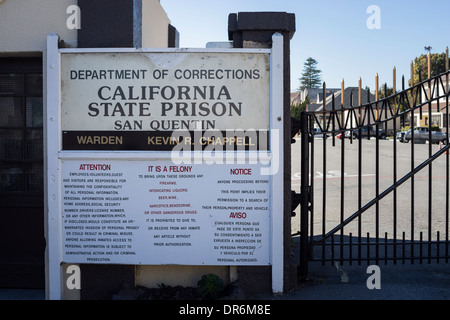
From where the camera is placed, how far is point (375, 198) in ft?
14.3

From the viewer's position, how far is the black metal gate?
4.25m

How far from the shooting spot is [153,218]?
3990 millimetres

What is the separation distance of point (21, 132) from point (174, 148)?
1.82 meters

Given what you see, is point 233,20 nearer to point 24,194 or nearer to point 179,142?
point 179,142

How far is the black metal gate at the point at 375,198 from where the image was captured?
4.25 meters

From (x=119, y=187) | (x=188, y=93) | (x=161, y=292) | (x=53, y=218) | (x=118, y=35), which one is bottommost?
(x=161, y=292)

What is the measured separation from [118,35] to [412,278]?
3977mm

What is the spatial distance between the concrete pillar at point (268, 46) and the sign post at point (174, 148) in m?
0.11

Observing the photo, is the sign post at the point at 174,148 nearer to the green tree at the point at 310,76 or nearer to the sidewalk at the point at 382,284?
the sidewalk at the point at 382,284

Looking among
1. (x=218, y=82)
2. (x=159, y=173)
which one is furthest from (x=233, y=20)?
(x=159, y=173)

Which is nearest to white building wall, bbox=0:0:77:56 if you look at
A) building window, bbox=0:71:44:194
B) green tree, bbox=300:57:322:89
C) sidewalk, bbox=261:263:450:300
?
building window, bbox=0:71:44:194

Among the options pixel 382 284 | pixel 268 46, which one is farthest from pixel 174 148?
pixel 382 284

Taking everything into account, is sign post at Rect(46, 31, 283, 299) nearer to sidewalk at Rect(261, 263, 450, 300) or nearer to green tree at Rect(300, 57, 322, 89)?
sidewalk at Rect(261, 263, 450, 300)

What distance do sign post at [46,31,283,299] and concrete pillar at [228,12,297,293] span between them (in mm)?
109
